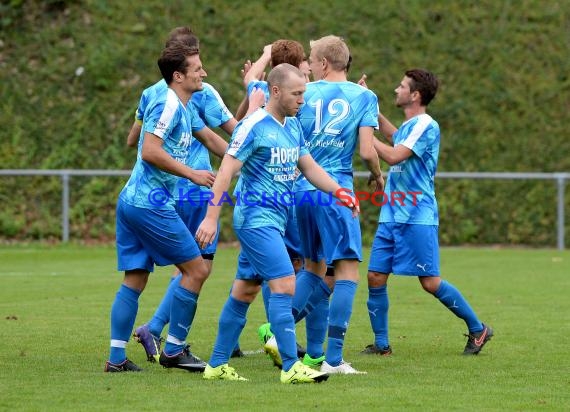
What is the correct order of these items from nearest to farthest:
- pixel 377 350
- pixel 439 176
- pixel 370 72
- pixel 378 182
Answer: pixel 378 182 < pixel 377 350 < pixel 439 176 < pixel 370 72

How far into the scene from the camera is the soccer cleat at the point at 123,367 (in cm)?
733

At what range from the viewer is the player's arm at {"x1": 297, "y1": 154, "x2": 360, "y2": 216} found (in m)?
6.99

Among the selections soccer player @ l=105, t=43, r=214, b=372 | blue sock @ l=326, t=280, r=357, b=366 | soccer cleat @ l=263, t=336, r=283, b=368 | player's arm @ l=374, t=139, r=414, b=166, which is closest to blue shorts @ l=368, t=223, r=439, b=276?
player's arm @ l=374, t=139, r=414, b=166

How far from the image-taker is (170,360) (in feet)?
24.4

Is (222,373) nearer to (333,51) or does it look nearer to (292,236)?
(292,236)

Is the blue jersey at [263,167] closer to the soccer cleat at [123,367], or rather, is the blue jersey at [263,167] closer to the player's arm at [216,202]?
the player's arm at [216,202]

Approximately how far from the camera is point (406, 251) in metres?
8.51

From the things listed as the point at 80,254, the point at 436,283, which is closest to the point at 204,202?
the point at 436,283

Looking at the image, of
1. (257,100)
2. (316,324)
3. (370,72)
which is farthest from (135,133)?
(370,72)

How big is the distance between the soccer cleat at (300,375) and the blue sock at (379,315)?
1.74 metres

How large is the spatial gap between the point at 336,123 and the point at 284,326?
1.59m

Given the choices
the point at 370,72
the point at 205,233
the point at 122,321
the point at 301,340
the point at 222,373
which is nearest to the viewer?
the point at 205,233

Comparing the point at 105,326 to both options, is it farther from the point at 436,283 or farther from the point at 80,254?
the point at 80,254

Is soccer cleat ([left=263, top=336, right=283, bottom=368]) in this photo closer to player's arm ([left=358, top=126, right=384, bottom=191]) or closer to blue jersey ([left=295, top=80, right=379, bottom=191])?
blue jersey ([left=295, top=80, right=379, bottom=191])
